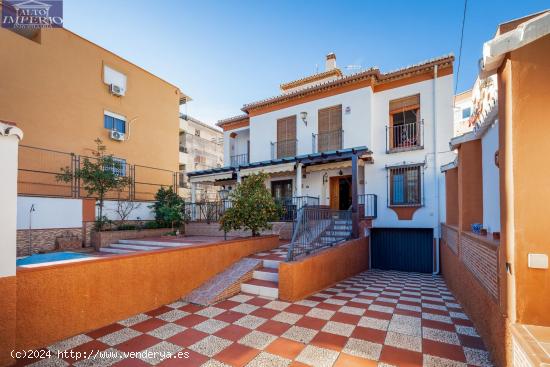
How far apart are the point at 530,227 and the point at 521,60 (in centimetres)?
166

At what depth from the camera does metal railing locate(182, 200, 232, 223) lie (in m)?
12.8

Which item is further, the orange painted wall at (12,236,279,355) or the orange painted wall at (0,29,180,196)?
the orange painted wall at (0,29,180,196)

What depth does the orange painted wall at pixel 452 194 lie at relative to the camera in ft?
24.7

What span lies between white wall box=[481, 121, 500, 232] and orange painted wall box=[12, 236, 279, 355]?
565cm

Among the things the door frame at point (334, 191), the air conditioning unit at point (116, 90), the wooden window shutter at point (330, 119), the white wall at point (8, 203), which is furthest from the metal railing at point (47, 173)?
the door frame at point (334, 191)

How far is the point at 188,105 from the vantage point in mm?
24031

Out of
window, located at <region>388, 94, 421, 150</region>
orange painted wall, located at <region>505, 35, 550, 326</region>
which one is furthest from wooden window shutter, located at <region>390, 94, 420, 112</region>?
orange painted wall, located at <region>505, 35, 550, 326</region>

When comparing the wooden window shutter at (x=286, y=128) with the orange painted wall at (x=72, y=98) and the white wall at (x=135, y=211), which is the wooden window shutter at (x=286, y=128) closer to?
the white wall at (x=135, y=211)

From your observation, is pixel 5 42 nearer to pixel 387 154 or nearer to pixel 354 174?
pixel 354 174

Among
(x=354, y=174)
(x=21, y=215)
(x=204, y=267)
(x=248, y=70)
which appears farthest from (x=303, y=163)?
(x=21, y=215)

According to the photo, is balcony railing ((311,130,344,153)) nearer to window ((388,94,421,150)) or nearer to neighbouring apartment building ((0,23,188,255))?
window ((388,94,421,150))

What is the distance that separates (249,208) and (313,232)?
84.7 inches

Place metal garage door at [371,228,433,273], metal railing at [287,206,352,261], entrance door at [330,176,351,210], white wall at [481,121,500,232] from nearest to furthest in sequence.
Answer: white wall at [481,121,500,232] < metal railing at [287,206,352,261] < metal garage door at [371,228,433,273] < entrance door at [330,176,351,210]

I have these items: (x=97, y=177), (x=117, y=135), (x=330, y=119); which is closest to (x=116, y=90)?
(x=117, y=135)
